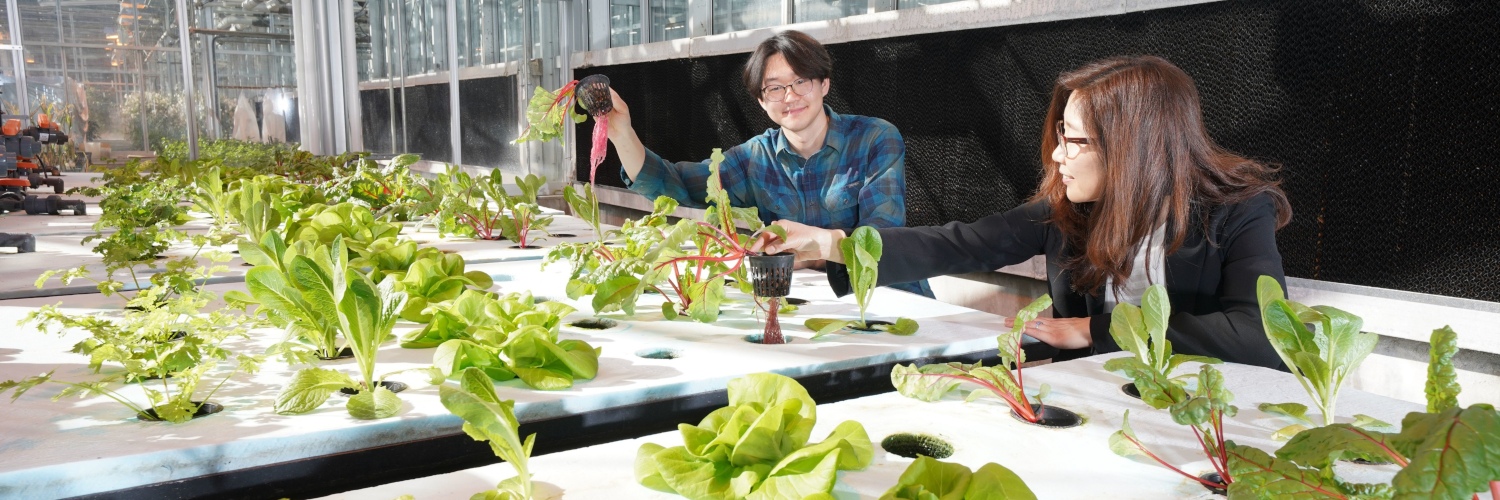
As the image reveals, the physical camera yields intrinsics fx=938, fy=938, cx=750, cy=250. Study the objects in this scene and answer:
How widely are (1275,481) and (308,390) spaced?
2.85 ft

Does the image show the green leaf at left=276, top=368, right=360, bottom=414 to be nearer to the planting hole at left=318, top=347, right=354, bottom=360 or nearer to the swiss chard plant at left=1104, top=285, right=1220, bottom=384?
the planting hole at left=318, top=347, right=354, bottom=360

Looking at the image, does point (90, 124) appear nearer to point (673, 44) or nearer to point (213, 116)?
point (213, 116)

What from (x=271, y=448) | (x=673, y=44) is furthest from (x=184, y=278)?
(x=673, y=44)

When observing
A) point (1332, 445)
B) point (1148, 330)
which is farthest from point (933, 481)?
point (1148, 330)

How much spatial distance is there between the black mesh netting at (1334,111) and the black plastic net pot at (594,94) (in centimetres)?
127

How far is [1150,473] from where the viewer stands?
2.66ft

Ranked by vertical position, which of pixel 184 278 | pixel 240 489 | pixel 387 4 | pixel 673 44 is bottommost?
pixel 240 489

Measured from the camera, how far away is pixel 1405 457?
0.53 metres

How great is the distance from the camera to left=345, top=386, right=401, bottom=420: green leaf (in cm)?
94

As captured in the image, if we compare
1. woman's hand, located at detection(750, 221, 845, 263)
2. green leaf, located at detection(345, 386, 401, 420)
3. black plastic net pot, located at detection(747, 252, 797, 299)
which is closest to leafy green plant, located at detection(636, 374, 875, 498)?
green leaf, located at detection(345, 386, 401, 420)

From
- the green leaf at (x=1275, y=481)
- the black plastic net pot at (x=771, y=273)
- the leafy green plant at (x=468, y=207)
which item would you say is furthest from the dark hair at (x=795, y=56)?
the green leaf at (x=1275, y=481)

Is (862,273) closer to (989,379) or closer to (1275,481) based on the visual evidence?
(989,379)

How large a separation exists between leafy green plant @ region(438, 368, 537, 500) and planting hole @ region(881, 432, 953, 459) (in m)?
0.33

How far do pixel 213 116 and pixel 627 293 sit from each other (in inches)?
207
